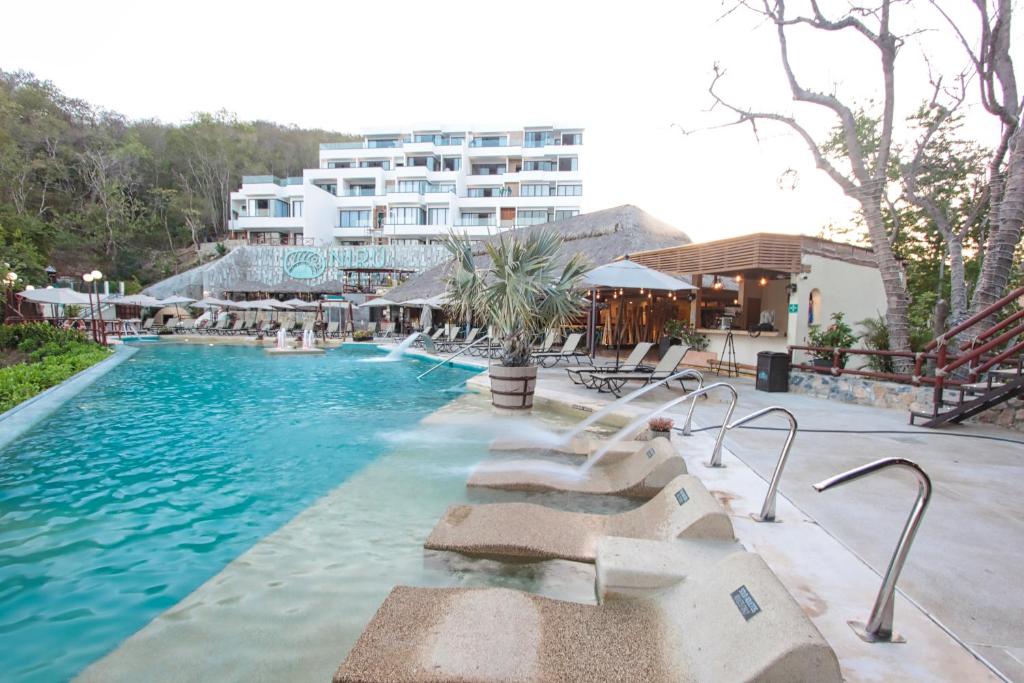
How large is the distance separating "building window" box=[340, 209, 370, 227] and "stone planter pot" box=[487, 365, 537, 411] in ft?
157

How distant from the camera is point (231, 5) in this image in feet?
96.8

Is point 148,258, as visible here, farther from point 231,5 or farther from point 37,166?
point 231,5

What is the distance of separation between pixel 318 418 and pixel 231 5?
32962mm

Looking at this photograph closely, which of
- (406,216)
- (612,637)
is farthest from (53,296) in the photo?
(406,216)

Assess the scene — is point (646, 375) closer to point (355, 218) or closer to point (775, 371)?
point (775, 371)

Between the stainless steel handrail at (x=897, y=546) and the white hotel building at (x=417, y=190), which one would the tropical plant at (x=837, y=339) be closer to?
the stainless steel handrail at (x=897, y=546)

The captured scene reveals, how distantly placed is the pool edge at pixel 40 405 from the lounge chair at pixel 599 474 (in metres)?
5.46

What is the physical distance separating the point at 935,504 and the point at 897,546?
86.2 inches

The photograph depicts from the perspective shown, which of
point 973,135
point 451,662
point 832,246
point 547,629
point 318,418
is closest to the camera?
point 451,662

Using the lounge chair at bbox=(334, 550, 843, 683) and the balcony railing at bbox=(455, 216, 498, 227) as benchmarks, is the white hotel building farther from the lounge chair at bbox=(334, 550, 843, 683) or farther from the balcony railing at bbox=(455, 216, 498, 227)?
the lounge chair at bbox=(334, 550, 843, 683)

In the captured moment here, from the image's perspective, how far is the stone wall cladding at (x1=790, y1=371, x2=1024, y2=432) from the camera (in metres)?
6.20

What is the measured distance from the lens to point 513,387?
7312mm

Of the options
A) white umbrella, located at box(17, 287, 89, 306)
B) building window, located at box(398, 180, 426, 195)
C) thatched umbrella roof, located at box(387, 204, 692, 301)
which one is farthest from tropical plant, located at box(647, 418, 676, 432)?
building window, located at box(398, 180, 426, 195)

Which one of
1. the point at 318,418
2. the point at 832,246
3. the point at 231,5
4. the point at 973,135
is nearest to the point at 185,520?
the point at 318,418
